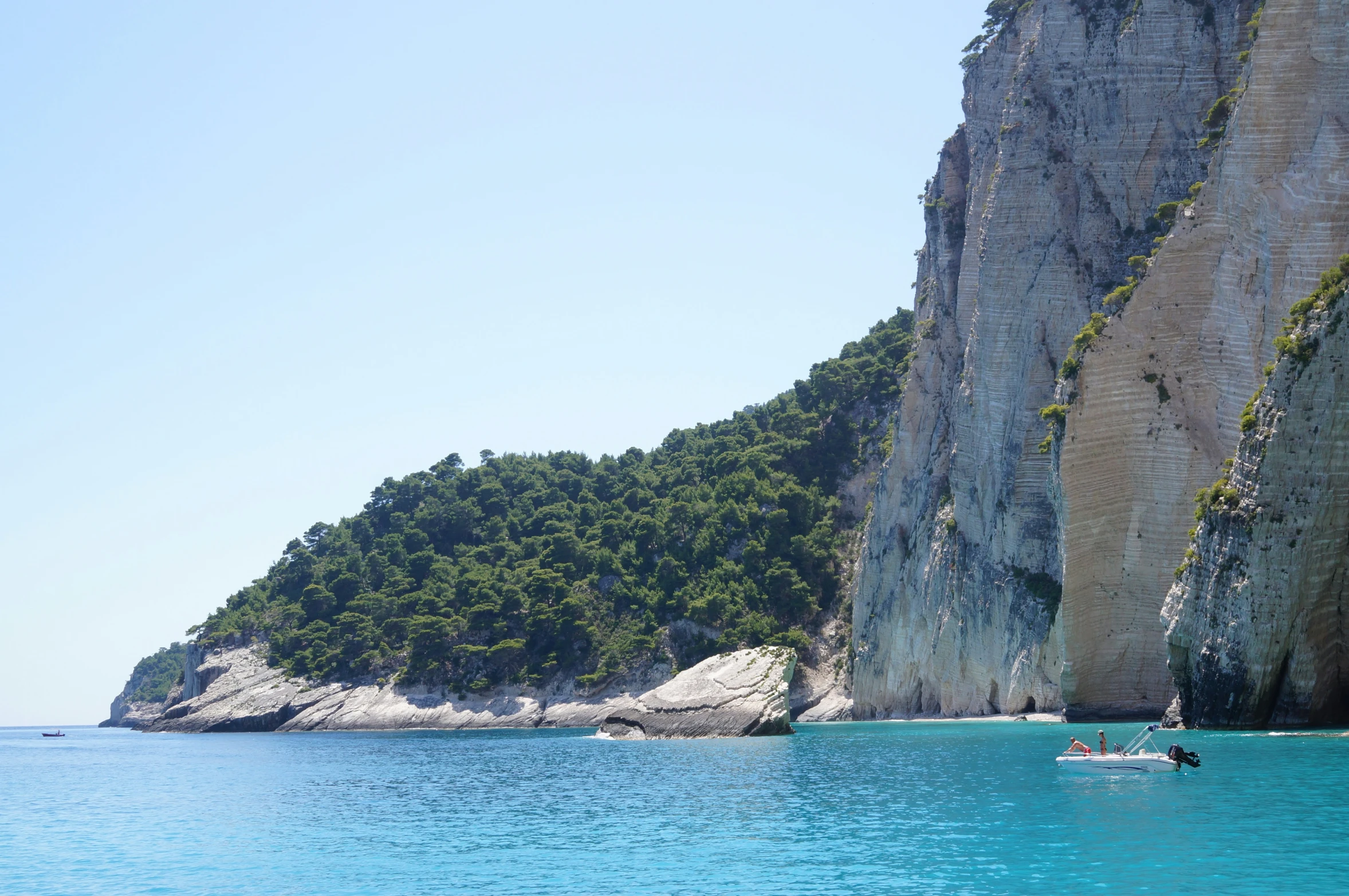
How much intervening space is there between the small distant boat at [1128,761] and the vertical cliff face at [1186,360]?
20.0m

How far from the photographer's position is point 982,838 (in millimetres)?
22672

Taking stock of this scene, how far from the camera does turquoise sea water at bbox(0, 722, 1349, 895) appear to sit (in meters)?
20.0

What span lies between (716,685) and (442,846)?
106 ft

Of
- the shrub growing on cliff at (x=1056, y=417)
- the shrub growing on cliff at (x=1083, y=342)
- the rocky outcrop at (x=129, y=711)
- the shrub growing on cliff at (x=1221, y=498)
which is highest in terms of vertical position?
the shrub growing on cliff at (x=1083, y=342)

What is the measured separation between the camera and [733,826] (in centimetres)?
2662

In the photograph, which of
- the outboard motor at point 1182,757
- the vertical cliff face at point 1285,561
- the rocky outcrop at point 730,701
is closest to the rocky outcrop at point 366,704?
the rocky outcrop at point 730,701

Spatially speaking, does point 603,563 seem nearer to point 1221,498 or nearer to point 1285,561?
point 1221,498

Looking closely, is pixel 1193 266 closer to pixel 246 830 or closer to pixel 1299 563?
pixel 1299 563

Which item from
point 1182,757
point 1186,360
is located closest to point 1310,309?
point 1186,360

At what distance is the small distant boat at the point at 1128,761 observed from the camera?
3109 centimetres

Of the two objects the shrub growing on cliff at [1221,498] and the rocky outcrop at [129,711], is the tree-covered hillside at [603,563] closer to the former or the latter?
the shrub growing on cliff at [1221,498]

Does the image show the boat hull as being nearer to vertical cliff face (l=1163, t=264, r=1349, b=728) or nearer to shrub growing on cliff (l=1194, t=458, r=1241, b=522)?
vertical cliff face (l=1163, t=264, r=1349, b=728)

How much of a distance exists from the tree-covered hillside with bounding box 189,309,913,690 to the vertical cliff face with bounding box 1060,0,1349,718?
34627 mm

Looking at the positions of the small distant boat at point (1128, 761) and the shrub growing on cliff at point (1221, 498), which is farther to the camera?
the shrub growing on cliff at point (1221, 498)
